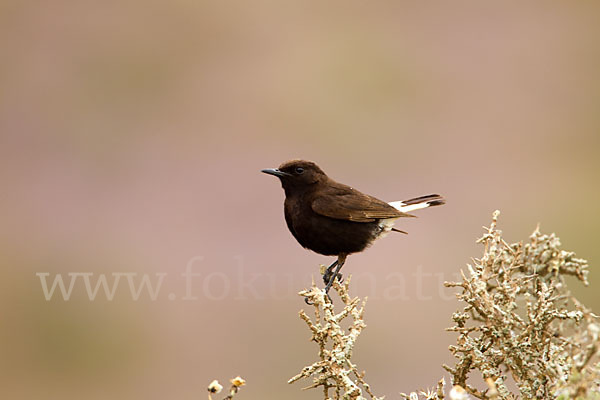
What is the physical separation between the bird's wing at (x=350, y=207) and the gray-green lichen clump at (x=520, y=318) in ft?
4.99

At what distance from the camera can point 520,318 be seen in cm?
271

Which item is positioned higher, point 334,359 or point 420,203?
point 420,203

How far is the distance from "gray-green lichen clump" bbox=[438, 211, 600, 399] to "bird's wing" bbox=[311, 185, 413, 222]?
59.9 inches

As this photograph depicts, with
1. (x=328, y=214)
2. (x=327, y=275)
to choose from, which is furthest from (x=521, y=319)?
(x=327, y=275)

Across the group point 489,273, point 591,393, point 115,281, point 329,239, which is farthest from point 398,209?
point 115,281

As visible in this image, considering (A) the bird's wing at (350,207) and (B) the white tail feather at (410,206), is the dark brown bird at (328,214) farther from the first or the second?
(B) the white tail feather at (410,206)

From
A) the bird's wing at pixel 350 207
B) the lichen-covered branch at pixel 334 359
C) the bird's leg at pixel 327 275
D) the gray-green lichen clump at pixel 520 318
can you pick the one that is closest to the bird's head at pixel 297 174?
the bird's wing at pixel 350 207

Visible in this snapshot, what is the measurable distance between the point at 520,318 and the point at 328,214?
178 cm

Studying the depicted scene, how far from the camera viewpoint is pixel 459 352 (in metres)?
2.84

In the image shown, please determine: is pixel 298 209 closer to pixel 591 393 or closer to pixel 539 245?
pixel 539 245

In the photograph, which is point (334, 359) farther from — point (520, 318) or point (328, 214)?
point (328, 214)

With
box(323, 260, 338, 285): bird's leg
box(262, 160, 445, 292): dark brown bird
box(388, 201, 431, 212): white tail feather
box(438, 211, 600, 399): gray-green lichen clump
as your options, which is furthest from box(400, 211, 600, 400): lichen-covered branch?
box(388, 201, 431, 212): white tail feather

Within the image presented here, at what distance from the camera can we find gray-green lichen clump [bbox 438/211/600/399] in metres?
2.57

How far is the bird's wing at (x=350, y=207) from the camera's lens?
4.34 m
